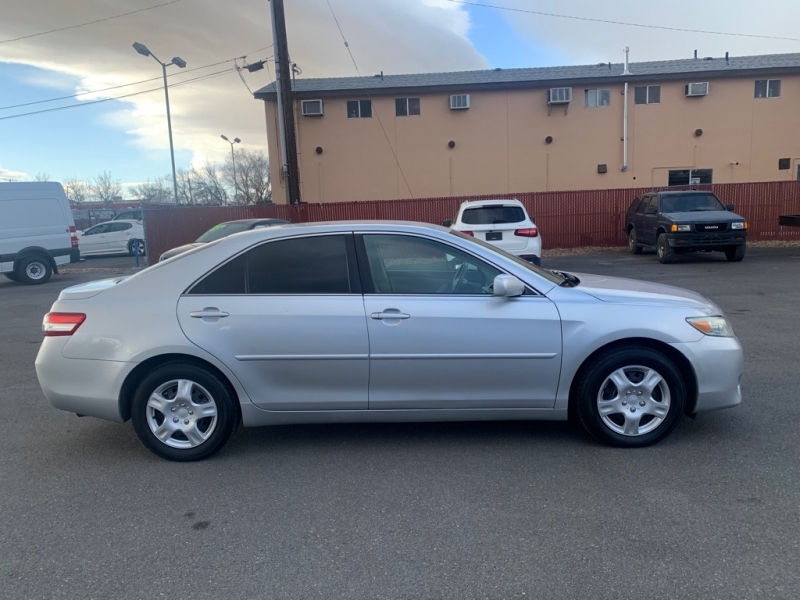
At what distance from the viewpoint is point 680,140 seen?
25703 mm

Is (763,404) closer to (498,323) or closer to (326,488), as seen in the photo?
(498,323)

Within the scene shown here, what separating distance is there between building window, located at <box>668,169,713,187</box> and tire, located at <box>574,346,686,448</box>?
24542mm

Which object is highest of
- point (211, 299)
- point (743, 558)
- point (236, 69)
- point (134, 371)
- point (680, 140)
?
point (236, 69)

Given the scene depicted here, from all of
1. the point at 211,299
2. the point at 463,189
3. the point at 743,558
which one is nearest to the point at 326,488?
the point at 211,299

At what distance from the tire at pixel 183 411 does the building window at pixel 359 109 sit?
23.2 meters

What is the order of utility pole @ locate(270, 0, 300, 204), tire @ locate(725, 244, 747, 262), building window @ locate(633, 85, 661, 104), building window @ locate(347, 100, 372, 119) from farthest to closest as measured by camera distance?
1. building window @ locate(347, 100, 372, 119)
2. building window @ locate(633, 85, 661, 104)
3. utility pole @ locate(270, 0, 300, 204)
4. tire @ locate(725, 244, 747, 262)

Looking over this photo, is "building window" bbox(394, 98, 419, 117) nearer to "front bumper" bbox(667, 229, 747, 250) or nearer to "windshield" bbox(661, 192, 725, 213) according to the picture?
"windshield" bbox(661, 192, 725, 213)

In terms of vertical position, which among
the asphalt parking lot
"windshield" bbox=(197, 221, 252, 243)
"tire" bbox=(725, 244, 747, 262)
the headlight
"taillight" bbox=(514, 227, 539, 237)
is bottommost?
the asphalt parking lot

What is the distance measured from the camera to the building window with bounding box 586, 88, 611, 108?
2550 cm

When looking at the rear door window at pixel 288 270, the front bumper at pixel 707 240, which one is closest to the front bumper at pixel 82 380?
the rear door window at pixel 288 270

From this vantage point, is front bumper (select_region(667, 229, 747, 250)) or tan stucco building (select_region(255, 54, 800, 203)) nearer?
front bumper (select_region(667, 229, 747, 250))

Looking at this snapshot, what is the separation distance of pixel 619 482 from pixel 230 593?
2.30 metres

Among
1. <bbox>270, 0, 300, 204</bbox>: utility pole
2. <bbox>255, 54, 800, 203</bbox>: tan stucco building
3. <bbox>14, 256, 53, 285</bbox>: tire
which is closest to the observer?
<bbox>14, 256, 53, 285</bbox>: tire

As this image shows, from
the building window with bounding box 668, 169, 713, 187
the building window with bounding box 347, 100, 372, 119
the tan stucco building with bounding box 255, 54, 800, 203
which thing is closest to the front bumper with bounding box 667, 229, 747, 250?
the tan stucco building with bounding box 255, 54, 800, 203
